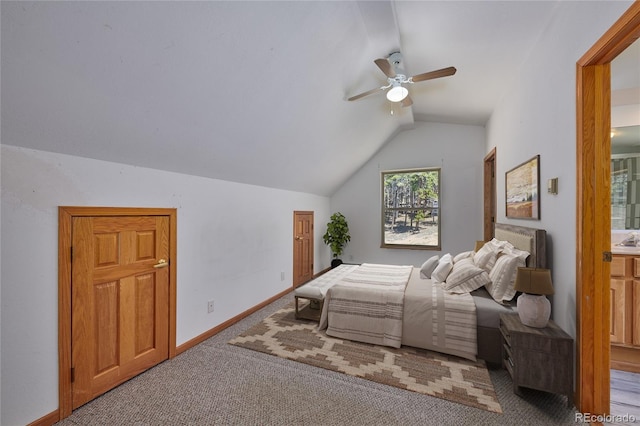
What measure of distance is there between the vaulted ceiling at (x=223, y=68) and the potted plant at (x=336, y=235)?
90.7 inches

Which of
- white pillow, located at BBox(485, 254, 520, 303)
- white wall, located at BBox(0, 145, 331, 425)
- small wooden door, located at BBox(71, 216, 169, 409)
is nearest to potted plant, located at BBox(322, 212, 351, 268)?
white wall, located at BBox(0, 145, 331, 425)

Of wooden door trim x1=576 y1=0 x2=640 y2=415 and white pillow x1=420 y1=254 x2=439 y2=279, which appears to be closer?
wooden door trim x1=576 y1=0 x2=640 y2=415

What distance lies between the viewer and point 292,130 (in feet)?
9.38

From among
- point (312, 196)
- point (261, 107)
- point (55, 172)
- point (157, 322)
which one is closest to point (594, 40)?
point (261, 107)

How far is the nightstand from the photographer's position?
5.47 feet

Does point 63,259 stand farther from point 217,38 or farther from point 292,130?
point 292,130

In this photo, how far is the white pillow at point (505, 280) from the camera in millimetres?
2270

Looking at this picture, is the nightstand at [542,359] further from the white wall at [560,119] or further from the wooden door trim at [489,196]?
the wooden door trim at [489,196]

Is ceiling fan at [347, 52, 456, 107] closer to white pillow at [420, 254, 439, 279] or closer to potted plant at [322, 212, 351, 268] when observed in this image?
white pillow at [420, 254, 439, 279]

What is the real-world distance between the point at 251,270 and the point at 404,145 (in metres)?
3.91

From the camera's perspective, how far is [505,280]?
7.57 ft

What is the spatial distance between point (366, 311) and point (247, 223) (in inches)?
71.9

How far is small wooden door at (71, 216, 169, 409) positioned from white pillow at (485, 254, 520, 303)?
117 inches

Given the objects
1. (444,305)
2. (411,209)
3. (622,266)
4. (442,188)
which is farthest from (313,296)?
(442,188)
